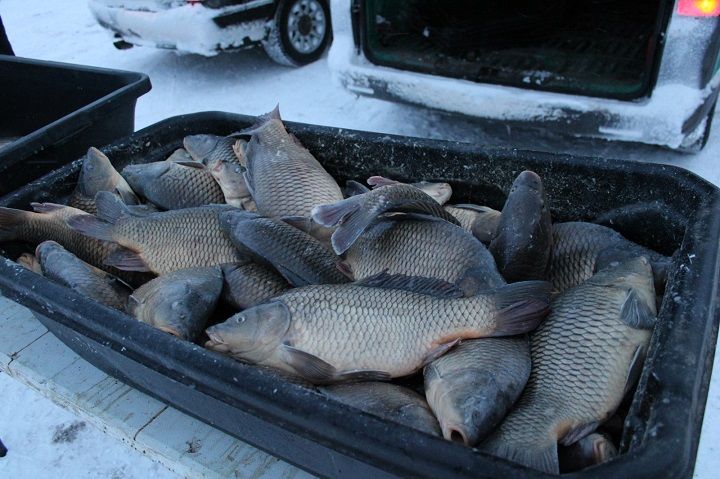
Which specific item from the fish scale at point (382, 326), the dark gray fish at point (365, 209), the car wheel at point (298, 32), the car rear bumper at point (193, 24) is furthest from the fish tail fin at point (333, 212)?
the car wheel at point (298, 32)

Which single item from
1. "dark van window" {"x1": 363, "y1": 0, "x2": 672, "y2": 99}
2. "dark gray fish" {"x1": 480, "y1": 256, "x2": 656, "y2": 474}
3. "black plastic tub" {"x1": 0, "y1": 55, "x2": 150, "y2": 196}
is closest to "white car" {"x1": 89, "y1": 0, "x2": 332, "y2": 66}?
"dark van window" {"x1": 363, "y1": 0, "x2": 672, "y2": 99}

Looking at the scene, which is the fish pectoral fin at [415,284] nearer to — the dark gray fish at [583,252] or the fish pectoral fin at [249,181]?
the dark gray fish at [583,252]

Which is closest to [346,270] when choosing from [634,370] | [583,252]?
[583,252]

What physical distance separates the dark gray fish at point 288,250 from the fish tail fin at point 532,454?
59 cm

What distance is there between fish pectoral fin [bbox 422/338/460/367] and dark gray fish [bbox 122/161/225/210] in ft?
3.19

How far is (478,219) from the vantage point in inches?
63.3

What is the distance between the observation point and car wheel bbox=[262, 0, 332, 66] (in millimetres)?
4129

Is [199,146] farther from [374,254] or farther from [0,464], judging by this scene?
[0,464]

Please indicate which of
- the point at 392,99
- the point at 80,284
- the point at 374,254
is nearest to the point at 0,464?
the point at 80,284

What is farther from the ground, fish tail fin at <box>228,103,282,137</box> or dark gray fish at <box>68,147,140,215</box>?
fish tail fin at <box>228,103,282,137</box>

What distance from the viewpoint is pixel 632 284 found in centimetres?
121

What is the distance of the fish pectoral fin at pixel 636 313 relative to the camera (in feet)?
3.70

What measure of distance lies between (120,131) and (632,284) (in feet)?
6.28

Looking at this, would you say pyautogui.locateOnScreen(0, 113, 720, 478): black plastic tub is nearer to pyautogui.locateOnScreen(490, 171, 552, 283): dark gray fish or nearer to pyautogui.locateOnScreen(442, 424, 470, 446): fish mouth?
pyautogui.locateOnScreen(442, 424, 470, 446): fish mouth
